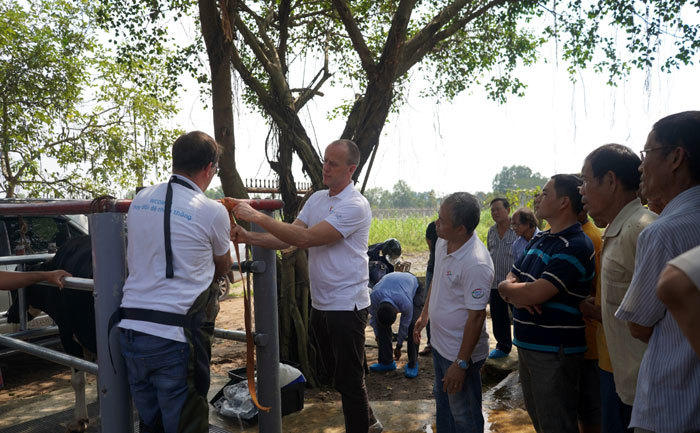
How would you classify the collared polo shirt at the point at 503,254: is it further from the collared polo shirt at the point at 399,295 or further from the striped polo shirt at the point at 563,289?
the striped polo shirt at the point at 563,289

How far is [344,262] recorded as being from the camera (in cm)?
286

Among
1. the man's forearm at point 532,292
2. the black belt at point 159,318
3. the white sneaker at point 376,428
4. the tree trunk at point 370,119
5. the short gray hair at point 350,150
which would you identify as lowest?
the white sneaker at point 376,428

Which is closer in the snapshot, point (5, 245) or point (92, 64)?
point (5, 245)

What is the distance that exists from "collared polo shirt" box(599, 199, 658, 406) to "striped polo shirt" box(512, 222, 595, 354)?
0.29m

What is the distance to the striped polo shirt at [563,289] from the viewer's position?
2.32 m

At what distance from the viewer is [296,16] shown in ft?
21.8

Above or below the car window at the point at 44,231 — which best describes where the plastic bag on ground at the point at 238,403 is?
below

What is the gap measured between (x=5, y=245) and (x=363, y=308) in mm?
3822

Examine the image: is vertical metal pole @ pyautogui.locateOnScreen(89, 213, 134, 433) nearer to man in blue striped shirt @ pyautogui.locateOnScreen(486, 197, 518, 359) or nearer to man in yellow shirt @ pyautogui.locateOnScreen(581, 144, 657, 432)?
man in yellow shirt @ pyautogui.locateOnScreen(581, 144, 657, 432)

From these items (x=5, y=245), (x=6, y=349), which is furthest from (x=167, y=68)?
(x=6, y=349)

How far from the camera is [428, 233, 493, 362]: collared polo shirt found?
2.54m

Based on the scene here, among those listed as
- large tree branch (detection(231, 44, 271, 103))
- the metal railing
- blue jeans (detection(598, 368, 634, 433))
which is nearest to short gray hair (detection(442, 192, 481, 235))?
blue jeans (detection(598, 368, 634, 433))

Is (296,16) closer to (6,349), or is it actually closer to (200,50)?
(200,50)

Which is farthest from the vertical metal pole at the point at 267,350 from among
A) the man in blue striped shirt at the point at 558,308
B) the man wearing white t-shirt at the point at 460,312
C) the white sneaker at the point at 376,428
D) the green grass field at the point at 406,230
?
the green grass field at the point at 406,230
